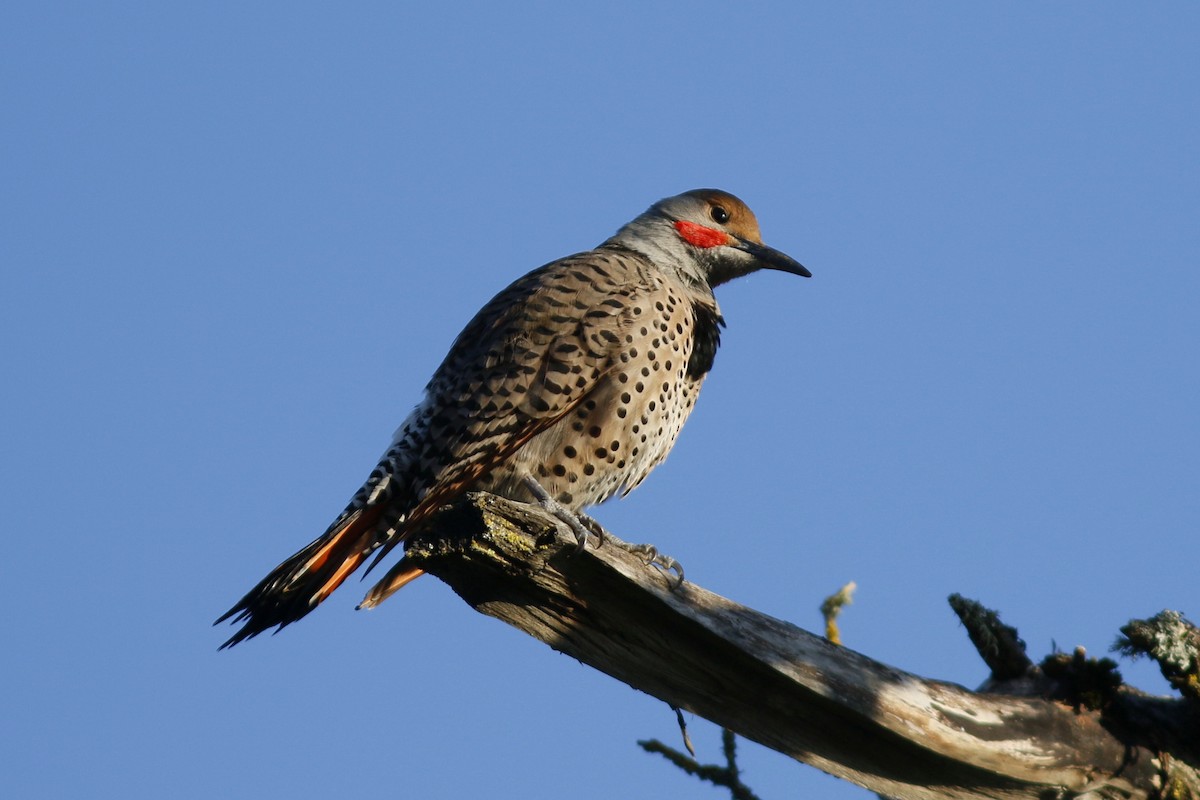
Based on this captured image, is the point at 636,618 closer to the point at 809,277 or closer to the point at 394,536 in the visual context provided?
the point at 394,536

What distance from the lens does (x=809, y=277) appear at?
23.4ft

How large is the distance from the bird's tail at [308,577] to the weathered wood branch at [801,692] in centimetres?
109

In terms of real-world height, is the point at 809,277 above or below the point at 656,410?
above

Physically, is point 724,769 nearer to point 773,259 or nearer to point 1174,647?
point 1174,647

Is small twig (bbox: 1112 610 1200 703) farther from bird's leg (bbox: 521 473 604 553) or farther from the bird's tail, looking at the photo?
the bird's tail

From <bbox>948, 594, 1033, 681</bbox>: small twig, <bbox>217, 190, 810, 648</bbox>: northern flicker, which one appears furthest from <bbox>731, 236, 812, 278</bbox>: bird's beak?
<bbox>948, 594, 1033, 681</bbox>: small twig

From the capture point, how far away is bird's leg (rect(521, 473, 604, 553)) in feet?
12.5

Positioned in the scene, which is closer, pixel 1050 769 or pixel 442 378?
pixel 1050 769

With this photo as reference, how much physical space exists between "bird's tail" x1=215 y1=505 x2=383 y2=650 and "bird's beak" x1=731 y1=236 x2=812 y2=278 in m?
2.85

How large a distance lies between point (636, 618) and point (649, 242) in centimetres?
331

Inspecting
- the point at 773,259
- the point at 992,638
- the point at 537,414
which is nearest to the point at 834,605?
the point at 992,638

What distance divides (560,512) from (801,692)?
1.18m

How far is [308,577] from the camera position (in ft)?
16.5

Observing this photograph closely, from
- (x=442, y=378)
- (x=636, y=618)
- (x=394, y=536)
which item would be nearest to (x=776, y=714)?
(x=636, y=618)
